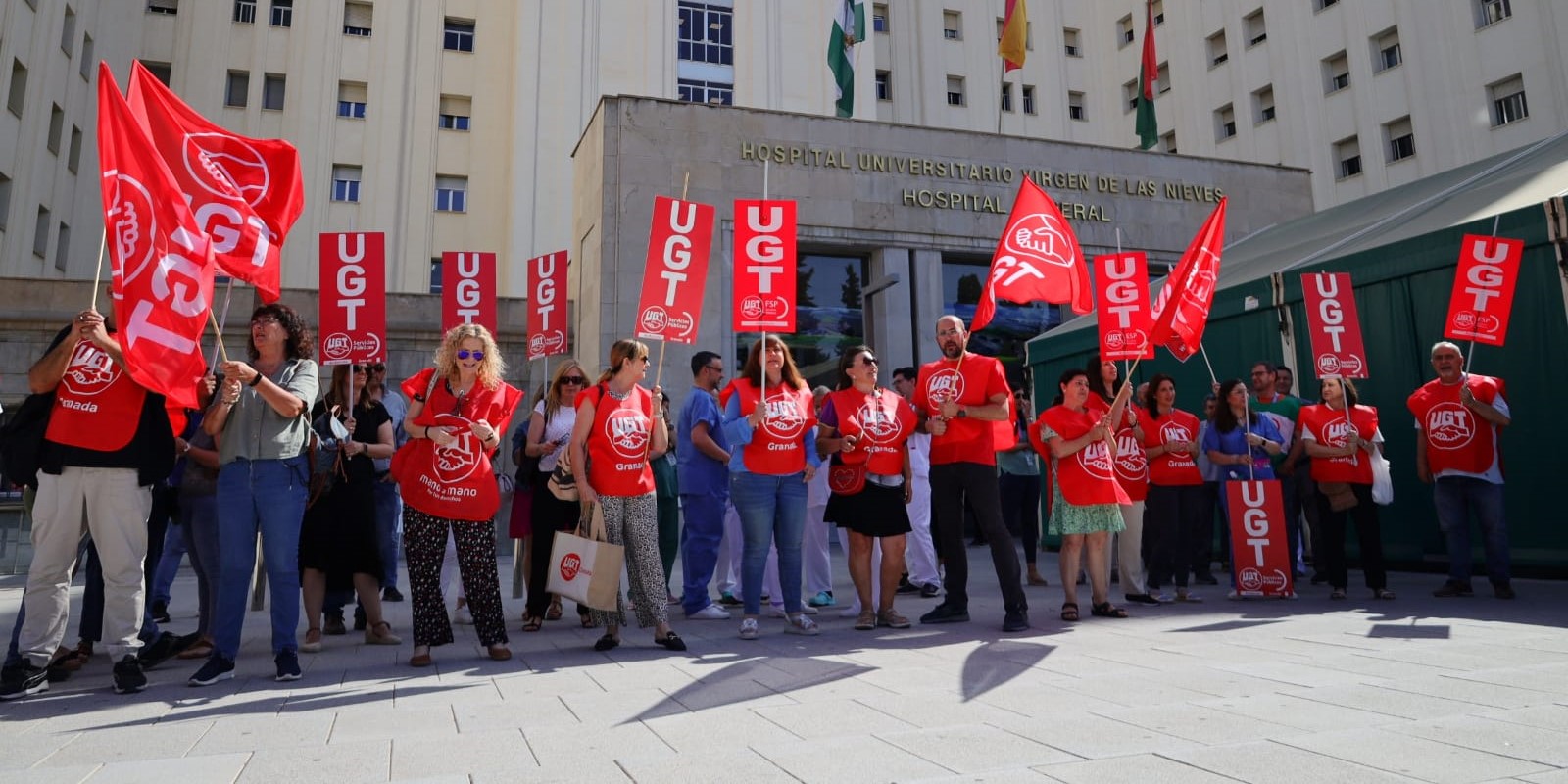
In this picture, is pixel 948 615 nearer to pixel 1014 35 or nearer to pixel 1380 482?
pixel 1380 482

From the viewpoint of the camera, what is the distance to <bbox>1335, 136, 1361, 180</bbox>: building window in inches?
1110

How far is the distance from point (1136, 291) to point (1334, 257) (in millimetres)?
3627

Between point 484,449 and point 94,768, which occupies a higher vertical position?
point 484,449

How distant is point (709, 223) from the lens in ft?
22.8

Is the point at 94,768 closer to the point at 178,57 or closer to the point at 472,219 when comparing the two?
the point at 472,219

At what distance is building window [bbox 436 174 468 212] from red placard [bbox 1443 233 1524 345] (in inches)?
978

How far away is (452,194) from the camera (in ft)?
90.4

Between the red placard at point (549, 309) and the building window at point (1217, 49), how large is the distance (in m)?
30.6

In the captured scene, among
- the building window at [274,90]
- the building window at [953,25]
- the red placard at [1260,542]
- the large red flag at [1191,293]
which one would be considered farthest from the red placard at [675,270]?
the building window at [953,25]

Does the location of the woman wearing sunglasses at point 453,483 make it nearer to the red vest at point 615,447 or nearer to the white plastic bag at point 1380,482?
the red vest at point 615,447

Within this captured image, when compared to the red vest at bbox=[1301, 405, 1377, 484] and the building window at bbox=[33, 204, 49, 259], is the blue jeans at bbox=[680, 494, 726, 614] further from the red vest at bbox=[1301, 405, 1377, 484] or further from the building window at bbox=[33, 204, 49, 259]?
the building window at bbox=[33, 204, 49, 259]

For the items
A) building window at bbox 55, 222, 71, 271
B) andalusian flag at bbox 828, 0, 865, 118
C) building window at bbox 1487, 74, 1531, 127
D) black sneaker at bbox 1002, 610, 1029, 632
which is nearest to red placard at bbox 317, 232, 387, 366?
black sneaker at bbox 1002, 610, 1029, 632

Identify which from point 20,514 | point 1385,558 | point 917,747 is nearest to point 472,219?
point 20,514

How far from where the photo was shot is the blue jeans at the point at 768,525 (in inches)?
240
